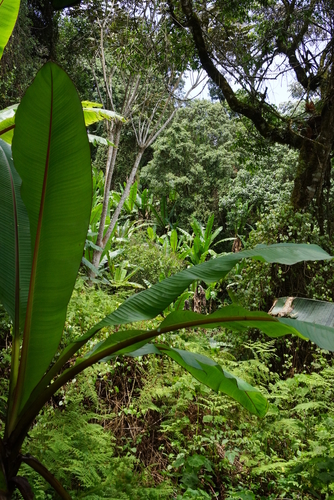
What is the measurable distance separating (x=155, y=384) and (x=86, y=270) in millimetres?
3245

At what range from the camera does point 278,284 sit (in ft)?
11.4

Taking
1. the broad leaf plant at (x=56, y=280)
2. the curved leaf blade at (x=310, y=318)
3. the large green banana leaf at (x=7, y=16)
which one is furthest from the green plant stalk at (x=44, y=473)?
the large green banana leaf at (x=7, y=16)

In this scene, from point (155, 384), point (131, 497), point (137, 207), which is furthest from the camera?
point (137, 207)

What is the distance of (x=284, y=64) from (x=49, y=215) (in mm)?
3739

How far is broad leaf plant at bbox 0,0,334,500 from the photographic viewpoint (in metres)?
0.94

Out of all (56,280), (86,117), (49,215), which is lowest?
(56,280)

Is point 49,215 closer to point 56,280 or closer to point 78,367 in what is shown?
point 56,280

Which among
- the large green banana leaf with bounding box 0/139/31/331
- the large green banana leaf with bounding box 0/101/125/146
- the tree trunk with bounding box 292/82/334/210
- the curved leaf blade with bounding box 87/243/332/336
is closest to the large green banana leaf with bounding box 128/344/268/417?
the curved leaf blade with bounding box 87/243/332/336

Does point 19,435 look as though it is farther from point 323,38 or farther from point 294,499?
point 323,38

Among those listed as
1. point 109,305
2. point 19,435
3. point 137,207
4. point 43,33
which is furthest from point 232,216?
point 19,435

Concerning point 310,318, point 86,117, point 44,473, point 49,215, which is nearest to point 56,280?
point 49,215

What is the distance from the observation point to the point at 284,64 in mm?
3877

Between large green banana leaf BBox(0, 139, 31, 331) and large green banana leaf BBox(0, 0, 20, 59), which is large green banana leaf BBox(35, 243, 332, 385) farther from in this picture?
large green banana leaf BBox(0, 0, 20, 59)

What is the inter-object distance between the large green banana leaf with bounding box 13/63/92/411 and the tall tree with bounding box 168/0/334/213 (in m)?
3.04
